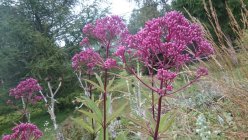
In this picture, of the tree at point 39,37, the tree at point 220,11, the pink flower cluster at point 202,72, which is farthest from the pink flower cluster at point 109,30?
the tree at point 220,11

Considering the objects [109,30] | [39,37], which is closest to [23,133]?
[109,30]

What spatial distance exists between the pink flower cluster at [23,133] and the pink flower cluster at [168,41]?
108 centimetres

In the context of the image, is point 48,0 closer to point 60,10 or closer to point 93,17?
point 60,10

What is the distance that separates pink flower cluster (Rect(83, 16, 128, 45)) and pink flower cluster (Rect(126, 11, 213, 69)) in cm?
→ 49

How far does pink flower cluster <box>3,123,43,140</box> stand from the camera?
239 cm

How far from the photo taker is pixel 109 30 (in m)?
2.34

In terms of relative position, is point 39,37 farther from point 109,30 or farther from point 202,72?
point 202,72

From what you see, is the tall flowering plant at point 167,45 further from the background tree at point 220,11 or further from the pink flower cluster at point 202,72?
the background tree at point 220,11

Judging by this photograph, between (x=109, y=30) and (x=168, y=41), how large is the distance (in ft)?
2.26

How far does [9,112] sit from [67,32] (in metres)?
3.54

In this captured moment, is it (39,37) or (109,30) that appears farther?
(39,37)

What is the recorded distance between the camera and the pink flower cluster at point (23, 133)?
2.39 metres

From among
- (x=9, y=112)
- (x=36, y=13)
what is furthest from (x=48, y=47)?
(x=9, y=112)

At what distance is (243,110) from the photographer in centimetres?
230
